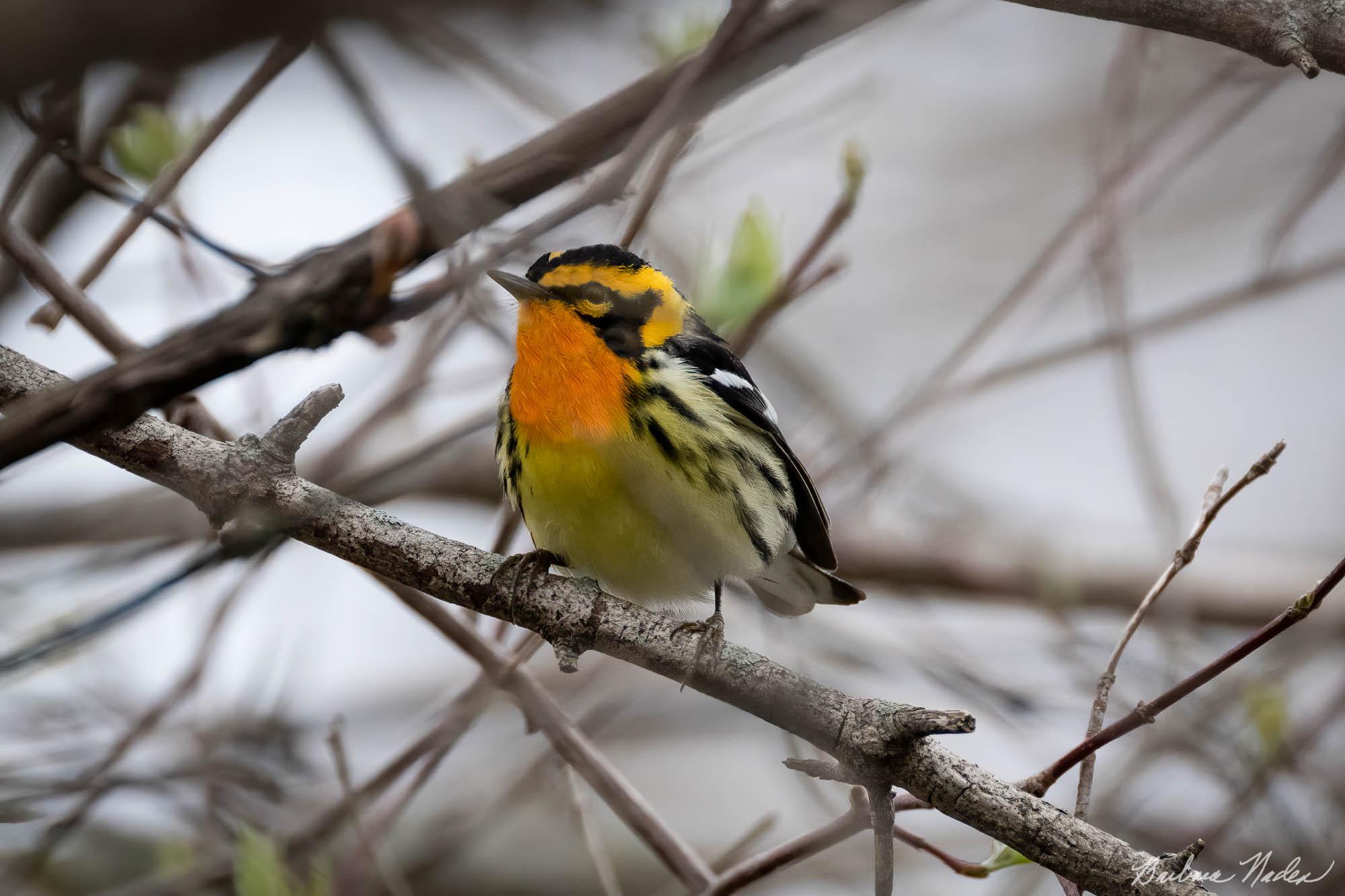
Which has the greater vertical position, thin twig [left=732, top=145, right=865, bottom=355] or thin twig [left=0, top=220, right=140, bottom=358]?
thin twig [left=732, top=145, right=865, bottom=355]

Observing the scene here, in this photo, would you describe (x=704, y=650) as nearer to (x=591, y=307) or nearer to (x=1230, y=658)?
(x=1230, y=658)

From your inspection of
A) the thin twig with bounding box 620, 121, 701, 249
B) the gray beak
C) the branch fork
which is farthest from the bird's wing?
the branch fork

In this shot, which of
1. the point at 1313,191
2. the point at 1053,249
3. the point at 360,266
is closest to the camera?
the point at 360,266

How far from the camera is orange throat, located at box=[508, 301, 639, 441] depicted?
2680 mm

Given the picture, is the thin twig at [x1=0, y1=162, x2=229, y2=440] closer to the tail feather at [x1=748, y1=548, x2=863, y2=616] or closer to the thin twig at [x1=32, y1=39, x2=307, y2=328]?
the thin twig at [x1=32, y1=39, x2=307, y2=328]

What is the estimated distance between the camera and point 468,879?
5477 mm

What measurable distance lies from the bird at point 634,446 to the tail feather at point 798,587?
15 centimetres

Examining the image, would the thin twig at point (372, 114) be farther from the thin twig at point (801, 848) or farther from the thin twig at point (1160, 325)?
the thin twig at point (1160, 325)

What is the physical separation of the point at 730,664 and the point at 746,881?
0.35 meters

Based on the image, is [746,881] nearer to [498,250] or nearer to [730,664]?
[730,664]

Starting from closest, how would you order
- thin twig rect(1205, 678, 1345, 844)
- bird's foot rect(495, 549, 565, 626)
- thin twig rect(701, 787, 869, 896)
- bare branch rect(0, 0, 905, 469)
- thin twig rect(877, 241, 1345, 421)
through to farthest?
bare branch rect(0, 0, 905, 469) → thin twig rect(701, 787, 869, 896) → bird's foot rect(495, 549, 565, 626) → thin twig rect(1205, 678, 1345, 844) → thin twig rect(877, 241, 1345, 421)

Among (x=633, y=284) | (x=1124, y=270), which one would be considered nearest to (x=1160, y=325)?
(x=1124, y=270)

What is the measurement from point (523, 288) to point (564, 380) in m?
0.33

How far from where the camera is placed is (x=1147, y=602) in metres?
1.83
